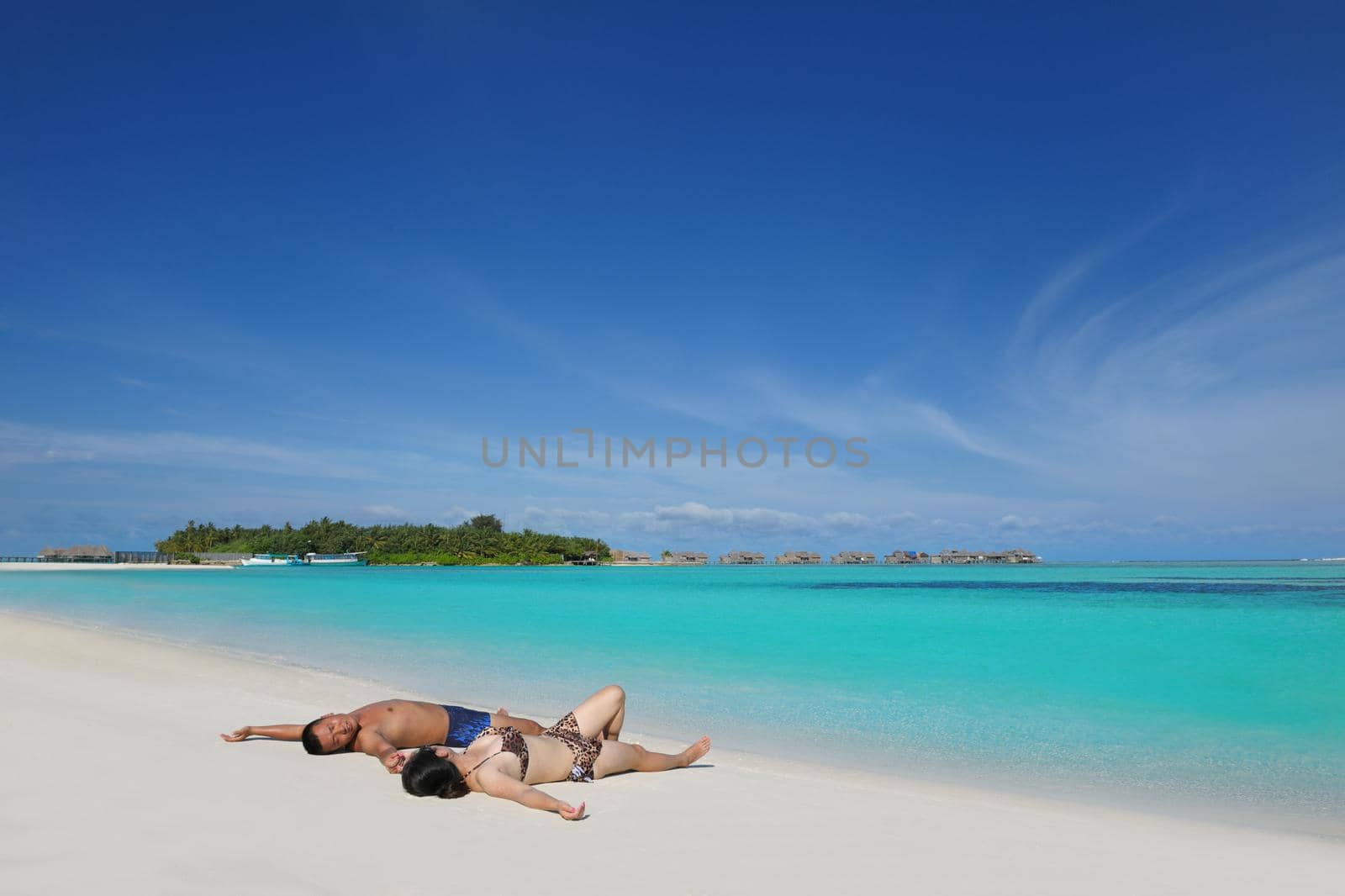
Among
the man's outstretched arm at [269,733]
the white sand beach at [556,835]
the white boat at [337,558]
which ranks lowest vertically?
the white sand beach at [556,835]

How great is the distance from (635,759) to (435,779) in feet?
4.84

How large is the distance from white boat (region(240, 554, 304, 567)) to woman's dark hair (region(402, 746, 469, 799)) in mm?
110561

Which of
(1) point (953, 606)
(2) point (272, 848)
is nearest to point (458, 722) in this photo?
(2) point (272, 848)

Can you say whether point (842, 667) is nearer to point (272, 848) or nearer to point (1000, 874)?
point (1000, 874)

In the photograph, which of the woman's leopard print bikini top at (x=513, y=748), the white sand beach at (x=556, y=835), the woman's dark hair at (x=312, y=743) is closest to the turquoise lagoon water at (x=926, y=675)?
the white sand beach at (x=556, y=835)

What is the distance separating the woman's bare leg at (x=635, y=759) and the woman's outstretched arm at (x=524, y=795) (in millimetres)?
753

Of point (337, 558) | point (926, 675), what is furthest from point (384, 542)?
point (926, 675)

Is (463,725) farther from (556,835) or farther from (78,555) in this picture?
(78,555)

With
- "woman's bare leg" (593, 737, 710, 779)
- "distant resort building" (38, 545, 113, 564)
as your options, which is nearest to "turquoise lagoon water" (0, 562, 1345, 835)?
"woman's bare leg" (593, 737, 710, 779)

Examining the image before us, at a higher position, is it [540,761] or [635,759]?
[540,761]

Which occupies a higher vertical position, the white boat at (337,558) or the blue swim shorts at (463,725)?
the white boat at (337,558)

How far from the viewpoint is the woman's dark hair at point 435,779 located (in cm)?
504

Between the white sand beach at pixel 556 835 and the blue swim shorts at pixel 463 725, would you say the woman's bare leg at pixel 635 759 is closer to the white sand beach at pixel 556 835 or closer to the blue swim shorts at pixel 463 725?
the white sand beach at pixel 556 835

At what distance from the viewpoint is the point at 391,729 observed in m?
6.13
